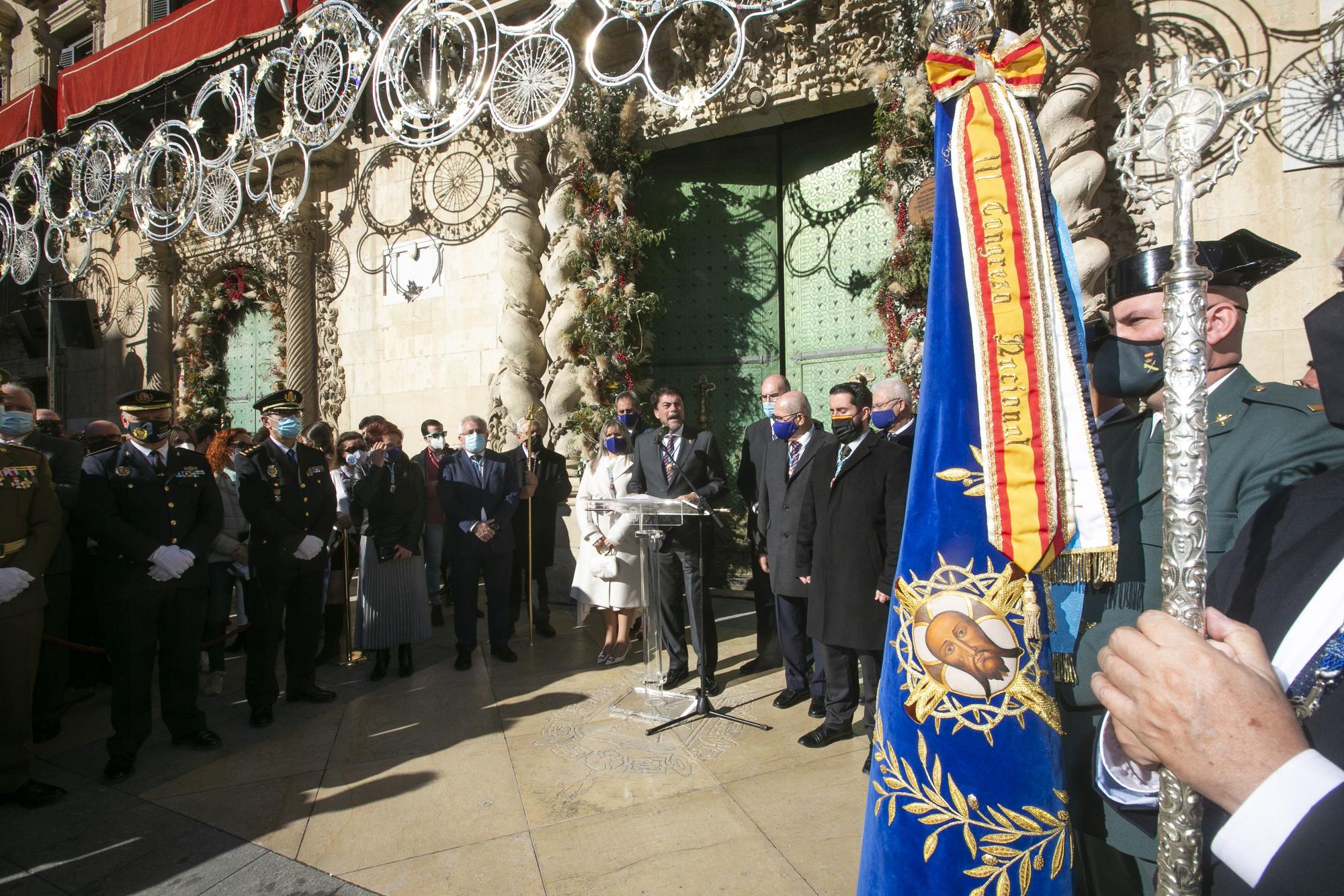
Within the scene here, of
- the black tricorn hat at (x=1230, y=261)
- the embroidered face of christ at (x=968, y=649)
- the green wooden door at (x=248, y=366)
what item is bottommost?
the embroidered face of christ at (x=968, y=649)

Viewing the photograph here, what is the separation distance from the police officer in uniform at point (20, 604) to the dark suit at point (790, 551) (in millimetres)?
4061

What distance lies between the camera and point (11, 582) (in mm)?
3791

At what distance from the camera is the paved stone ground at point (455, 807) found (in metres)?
3.04

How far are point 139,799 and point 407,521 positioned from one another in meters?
2.46

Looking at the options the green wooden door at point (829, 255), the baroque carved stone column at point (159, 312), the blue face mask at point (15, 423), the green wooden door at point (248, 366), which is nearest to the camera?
the blue face mask at point (15, 423)

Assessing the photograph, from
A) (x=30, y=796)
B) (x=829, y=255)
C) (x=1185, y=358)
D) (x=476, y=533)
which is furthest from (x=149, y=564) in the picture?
(x=829, y=255)

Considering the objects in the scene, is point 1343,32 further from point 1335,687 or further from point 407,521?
point 407,521

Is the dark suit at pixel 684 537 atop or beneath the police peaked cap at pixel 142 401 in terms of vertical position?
beneath

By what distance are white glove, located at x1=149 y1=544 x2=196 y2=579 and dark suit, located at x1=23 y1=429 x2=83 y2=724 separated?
103 centimetres

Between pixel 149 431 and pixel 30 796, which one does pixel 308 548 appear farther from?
pixel 30 796

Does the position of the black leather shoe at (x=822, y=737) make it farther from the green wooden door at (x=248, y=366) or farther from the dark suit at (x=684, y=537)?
the green wooden door at (x=248, y=366)

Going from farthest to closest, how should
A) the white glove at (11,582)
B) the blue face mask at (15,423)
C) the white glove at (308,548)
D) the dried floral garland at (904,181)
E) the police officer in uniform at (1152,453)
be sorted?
1. the dried floral garland at (904,181)
2. the white glove at (308,548)
3. the blue face mask at (15,423)
4. the white glove at (11,582)
5. the police officer in uniform at (1152,453)

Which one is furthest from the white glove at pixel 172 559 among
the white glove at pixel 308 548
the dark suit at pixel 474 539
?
the dark suit at pixel 474 539

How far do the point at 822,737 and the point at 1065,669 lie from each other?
2.40 m
